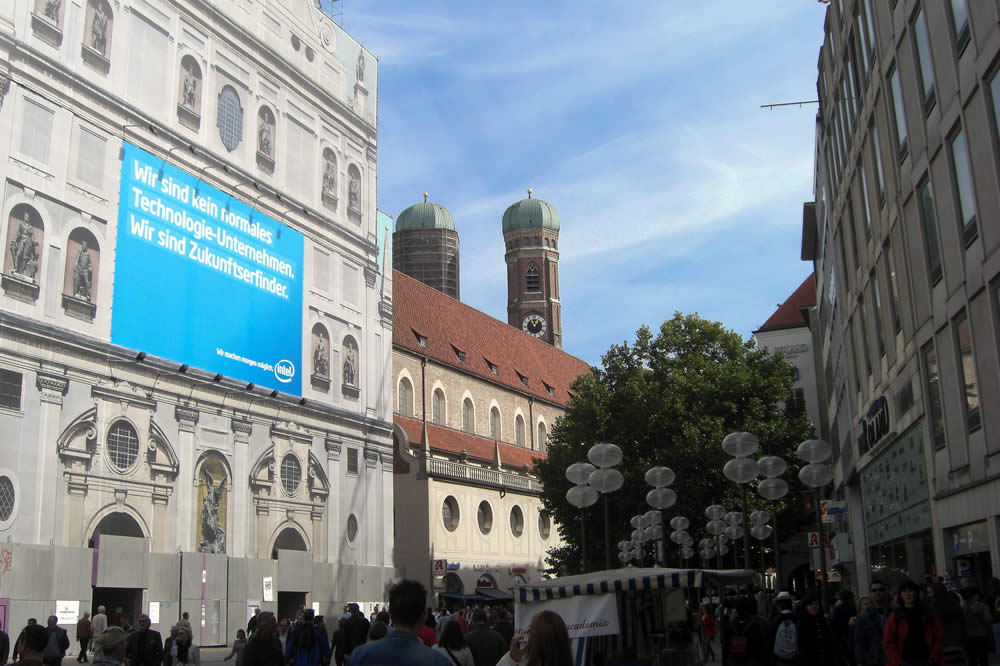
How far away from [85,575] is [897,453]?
19.8m

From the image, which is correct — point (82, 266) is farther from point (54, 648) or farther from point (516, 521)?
point (516, 521)

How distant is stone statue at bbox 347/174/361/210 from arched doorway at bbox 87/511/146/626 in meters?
16.2

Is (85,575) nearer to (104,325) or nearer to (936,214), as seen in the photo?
(104,325)

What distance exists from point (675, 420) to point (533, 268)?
6965 centimetres

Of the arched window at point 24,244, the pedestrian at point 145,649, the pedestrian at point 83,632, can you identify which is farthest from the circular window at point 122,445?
the pedestrian at point 145,649

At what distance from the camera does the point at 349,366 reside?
1575 inches

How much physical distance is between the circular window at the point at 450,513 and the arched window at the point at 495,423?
13190mm

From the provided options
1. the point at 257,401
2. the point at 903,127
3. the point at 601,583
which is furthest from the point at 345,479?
the point at 601,583

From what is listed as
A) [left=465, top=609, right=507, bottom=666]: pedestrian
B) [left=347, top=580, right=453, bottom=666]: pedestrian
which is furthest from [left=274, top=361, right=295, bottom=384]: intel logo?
[left=347, top=580, right=453, bottom=666]: pedestrian

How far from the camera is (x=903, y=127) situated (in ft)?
68.9

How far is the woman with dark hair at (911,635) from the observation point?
931 cm

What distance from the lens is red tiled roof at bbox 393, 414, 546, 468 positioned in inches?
2124

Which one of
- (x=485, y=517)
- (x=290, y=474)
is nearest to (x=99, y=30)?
(x=290, y=474)

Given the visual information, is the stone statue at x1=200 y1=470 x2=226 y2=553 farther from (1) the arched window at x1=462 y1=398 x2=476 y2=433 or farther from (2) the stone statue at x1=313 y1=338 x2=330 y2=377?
(1) the arched window at x1=462 y1=398 x2=476 y2=433
